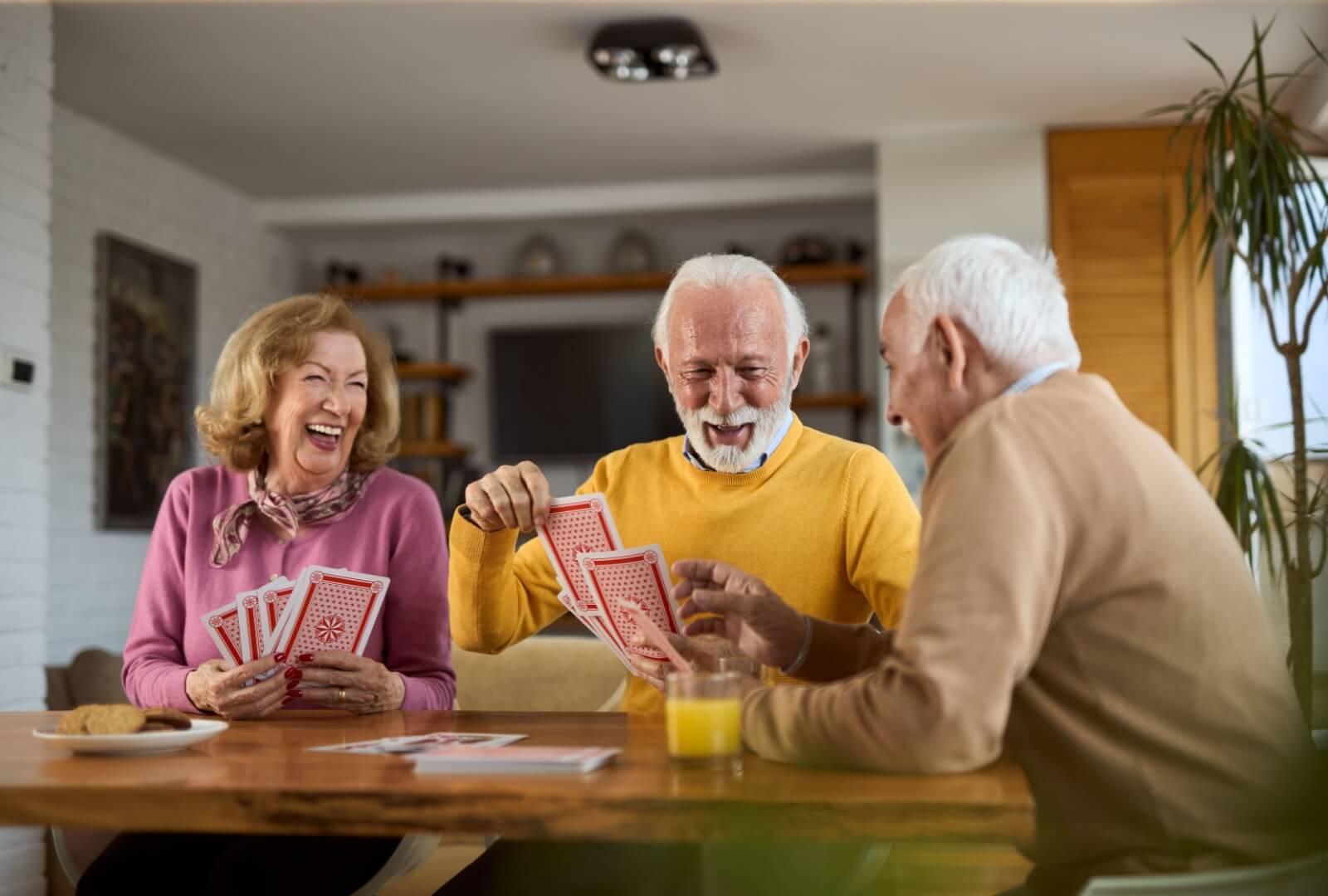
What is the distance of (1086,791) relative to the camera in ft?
3.98

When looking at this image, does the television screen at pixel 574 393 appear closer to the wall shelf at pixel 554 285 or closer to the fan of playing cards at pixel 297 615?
the wall shelf at pixel 554 285

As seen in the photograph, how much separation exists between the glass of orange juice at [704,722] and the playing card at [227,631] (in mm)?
800

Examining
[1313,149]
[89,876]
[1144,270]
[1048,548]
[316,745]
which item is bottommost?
[89,876]

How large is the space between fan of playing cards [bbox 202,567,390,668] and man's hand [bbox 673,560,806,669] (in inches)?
19.1

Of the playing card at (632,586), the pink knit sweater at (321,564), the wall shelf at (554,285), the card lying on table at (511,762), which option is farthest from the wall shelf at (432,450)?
the card lying on table at (511,762)

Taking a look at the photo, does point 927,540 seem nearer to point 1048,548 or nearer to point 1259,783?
point 1048,548

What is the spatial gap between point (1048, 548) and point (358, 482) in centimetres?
145

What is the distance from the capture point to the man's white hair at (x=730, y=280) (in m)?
2.08

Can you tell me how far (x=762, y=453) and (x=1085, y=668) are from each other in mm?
955

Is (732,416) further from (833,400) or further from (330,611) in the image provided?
(833,400)

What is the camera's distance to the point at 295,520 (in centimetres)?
218

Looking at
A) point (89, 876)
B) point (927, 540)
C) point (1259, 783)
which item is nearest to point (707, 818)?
point (927, 540)

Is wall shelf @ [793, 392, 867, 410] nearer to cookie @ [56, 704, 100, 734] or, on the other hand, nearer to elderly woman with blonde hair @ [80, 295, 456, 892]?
elderly woman with blonde hair @ [80, 295, 456, 892]

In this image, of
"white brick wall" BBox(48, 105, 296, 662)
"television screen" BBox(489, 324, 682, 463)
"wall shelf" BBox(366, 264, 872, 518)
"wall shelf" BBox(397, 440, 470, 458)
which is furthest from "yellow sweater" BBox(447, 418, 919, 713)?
"wall shelf" BBox(397, 440, 470, 458)
